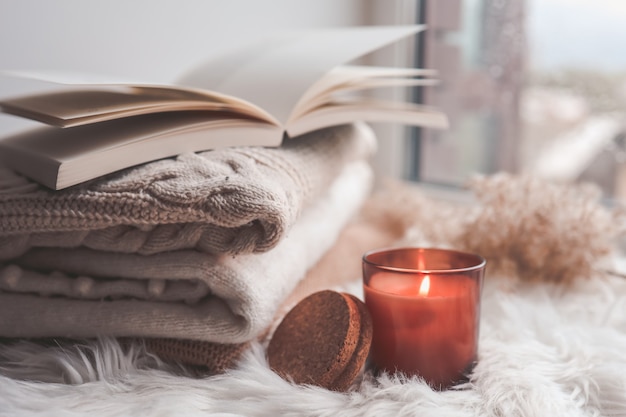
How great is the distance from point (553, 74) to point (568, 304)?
0.55 m

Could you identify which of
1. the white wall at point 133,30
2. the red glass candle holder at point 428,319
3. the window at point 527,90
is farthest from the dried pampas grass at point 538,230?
the white wall at point 133,30

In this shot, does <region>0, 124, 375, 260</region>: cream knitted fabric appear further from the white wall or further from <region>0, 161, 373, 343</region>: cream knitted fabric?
the white wall

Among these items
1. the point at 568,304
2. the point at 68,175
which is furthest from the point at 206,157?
the point at 568,304

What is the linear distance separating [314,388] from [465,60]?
88 centimetres

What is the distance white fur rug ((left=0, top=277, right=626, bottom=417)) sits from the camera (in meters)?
0.48

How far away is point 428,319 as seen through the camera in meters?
0.52

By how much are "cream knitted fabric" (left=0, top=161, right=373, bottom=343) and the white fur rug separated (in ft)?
0.08

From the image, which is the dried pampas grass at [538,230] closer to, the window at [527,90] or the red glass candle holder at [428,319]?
the red glass candle holder at [428,319]

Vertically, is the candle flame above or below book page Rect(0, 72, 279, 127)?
below

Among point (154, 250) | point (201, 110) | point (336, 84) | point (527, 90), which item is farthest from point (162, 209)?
point (527, 90)

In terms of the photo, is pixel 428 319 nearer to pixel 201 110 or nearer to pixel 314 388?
pixel 314 388

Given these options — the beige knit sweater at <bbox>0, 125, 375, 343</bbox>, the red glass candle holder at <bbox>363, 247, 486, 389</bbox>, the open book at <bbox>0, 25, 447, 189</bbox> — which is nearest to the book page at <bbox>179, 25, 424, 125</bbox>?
the open book at <bbox>0, 25, 447, 189</bbox>

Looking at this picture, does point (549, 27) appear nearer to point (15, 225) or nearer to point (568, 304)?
point (568, 304)

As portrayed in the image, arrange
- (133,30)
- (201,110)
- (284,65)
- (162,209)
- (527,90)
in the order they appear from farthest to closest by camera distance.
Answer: (527,90) < (133,30) < (284,65) < (201,110) < (162,209)
